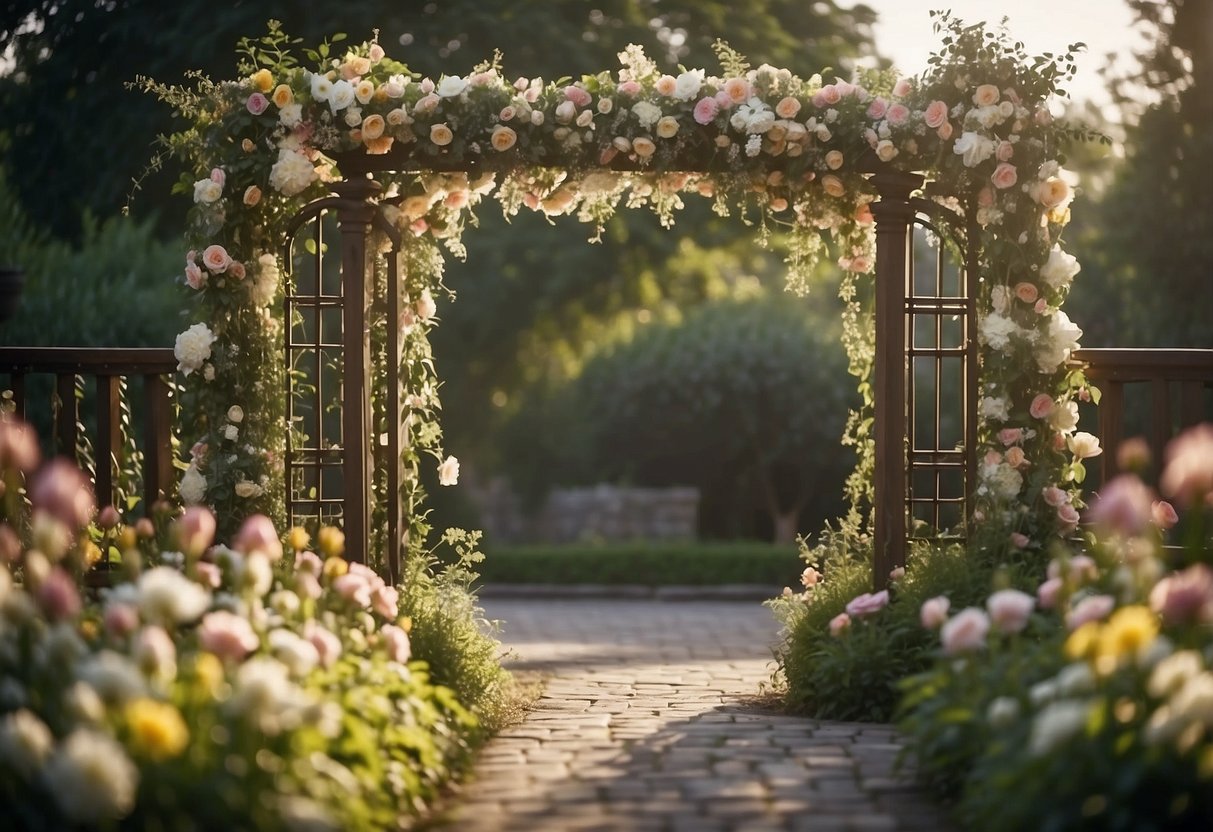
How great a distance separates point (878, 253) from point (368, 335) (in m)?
2.23

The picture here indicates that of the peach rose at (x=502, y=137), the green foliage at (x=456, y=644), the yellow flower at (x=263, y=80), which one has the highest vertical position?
the yellow flower at (x=263, y=80)

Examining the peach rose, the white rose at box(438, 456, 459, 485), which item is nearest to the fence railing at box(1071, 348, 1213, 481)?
the peach rose

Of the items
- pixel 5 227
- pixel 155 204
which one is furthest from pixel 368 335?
pixel 155 204

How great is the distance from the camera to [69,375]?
6.77m

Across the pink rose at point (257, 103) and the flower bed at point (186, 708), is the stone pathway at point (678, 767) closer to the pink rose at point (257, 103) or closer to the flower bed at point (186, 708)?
the flower bed at point (186, 708)

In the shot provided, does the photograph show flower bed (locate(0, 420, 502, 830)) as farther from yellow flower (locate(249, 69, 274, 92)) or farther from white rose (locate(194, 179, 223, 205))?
yellow flower (locate(249, 69, 274, 92))

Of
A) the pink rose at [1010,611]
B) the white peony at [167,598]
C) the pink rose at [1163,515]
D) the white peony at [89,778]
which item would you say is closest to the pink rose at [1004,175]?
the pink rose at [1163,515]

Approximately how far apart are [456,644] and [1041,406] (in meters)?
2.62

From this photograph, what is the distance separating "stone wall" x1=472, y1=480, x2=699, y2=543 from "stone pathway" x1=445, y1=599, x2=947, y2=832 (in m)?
10.8

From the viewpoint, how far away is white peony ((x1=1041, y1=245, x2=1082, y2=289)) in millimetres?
6379

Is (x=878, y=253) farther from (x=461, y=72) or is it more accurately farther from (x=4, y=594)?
(x=461, y=72)

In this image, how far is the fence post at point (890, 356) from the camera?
21.2 feet

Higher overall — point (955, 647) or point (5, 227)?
point (5, 227)

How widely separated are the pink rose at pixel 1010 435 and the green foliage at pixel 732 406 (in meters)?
11.2
